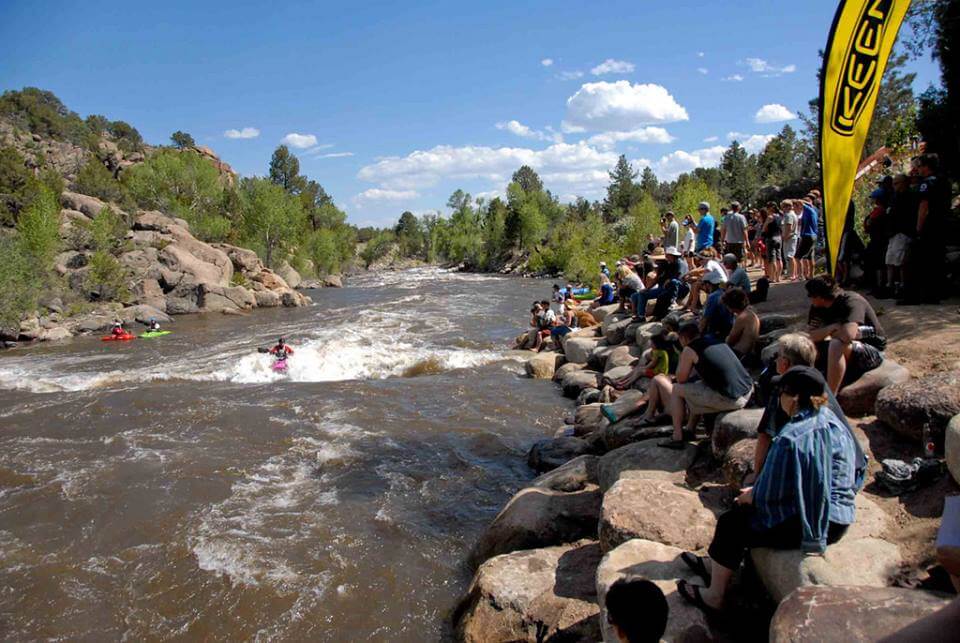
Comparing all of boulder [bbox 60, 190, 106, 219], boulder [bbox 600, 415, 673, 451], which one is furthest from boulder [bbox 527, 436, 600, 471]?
boulder [bbox 60, 190, 106, 219]

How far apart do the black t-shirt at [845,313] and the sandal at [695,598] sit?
11.4 ft

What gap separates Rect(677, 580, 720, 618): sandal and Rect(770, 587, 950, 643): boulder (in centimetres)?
86

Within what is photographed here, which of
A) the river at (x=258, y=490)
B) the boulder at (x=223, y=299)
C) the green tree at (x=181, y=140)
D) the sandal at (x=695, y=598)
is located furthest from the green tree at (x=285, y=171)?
the sandal at (x=695, y=598)

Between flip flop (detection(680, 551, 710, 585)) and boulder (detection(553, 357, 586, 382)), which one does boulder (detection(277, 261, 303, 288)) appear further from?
flip flop (detection(680, 551, 710, 585))

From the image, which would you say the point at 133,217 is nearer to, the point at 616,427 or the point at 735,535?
the point at 616,427

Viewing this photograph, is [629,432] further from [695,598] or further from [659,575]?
[695,598]

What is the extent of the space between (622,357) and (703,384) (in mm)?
6524

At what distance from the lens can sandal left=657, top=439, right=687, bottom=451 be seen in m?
6.38

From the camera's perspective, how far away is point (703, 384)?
254 inches

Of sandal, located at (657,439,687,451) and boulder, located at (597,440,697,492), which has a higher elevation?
sandal, located at (657,439,687,451)

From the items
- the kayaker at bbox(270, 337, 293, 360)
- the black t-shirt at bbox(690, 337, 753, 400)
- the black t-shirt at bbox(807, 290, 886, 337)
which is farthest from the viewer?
the kayaker at bbox(270, 337, 293, 360)

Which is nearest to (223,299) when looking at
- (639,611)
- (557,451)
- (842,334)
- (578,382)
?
(578,382)

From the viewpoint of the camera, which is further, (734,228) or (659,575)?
(734,228)

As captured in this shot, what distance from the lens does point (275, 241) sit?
2349 inches
